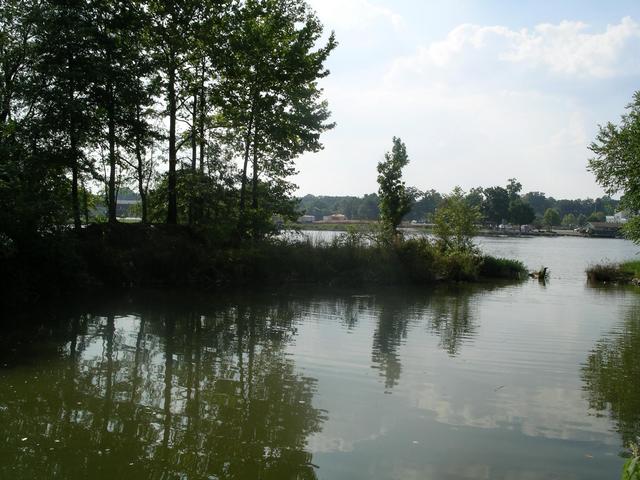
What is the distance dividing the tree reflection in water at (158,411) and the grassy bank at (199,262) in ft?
21.4

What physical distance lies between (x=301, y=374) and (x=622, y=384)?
5.97 metres

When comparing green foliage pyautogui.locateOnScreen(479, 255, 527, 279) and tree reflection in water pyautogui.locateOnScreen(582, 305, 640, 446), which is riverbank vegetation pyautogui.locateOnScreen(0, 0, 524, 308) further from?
tree reflection in water pyautogui.locateOnScreen(582, 305, 640, 446)

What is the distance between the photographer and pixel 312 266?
28.4m

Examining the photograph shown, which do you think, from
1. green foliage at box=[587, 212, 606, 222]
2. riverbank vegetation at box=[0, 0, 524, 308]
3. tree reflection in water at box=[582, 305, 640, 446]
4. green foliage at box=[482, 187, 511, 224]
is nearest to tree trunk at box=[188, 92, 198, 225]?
riverbank vegetation at box=[0, 0, 524, 308]

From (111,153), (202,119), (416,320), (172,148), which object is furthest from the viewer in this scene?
(202,119)

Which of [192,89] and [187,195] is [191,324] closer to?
[187,195]

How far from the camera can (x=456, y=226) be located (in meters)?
35.4

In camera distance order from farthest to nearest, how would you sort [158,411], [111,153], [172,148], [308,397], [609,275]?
[609,275], [172,148], [111,153], [308,397], [158,411]

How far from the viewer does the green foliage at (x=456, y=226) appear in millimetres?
35219

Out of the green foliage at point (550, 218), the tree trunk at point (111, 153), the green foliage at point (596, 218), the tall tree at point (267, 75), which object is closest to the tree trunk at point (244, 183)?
the tall tree at point (267, 75)

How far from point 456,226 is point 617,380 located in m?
25.1

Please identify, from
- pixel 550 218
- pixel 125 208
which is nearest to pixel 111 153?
pixel 125 208

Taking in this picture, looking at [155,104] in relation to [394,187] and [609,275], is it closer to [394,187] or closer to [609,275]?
[394,187]

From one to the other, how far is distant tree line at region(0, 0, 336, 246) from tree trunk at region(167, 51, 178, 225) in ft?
0.17
